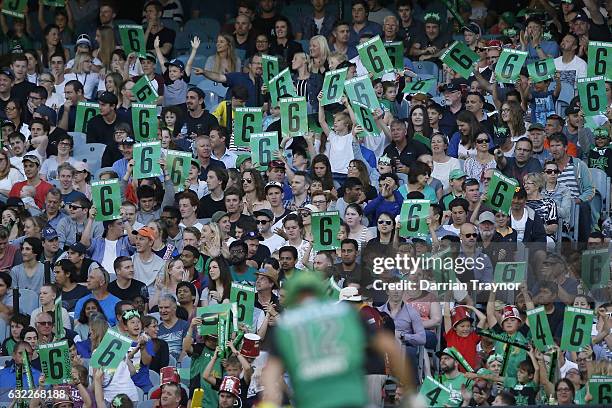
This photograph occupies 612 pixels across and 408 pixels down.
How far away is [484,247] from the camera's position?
1734 cm

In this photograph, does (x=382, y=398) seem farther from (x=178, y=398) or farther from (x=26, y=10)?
(x=26, y=10)

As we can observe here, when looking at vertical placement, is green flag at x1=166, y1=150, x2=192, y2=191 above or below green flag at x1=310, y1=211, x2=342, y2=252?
above

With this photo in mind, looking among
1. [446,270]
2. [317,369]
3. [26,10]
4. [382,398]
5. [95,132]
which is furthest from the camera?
[26,10]

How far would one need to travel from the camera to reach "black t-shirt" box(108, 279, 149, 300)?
1723cm

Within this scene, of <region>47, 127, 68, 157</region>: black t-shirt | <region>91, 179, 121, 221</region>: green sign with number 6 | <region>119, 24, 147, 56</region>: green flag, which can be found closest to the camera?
<region>91, 179, 121, 221</region>: green sign with number 6

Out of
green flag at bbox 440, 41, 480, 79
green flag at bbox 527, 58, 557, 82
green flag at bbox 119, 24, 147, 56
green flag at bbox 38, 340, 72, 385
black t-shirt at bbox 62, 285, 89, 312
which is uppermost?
green flag at bbox 119, 24, 147, 56

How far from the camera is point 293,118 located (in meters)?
19.2

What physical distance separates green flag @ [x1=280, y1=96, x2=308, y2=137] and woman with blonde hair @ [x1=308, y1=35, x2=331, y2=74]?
3.79ft

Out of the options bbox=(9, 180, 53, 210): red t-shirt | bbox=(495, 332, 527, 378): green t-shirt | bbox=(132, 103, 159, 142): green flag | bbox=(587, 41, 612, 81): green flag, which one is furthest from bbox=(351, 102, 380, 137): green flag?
bbox=(495, 332, 527, 378): green t-shirt

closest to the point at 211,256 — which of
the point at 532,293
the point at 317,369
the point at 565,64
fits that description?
the point at 532,293

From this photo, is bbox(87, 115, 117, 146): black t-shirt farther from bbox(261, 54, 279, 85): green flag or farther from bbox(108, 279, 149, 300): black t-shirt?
bbox(108, 279, 149, 300): black t-shirt

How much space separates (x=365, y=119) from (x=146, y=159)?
2.19 metres

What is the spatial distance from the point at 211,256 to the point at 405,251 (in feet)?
5.86

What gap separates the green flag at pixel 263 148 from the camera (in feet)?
61.9
